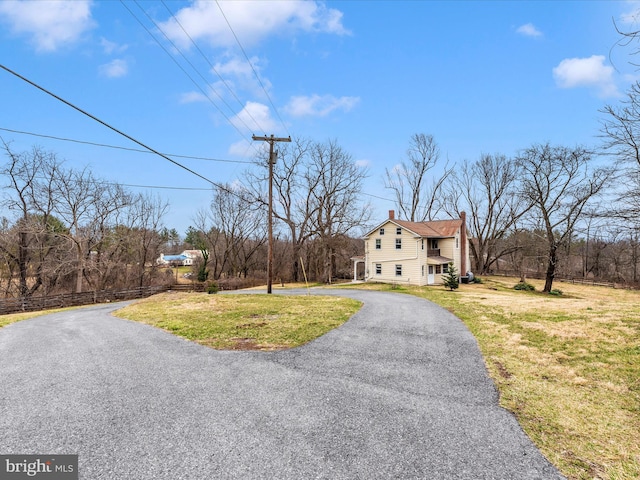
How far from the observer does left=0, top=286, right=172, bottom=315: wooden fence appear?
22.5m

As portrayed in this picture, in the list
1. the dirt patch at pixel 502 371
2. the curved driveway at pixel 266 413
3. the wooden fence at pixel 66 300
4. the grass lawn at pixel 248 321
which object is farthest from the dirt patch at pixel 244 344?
the wooden fence at pixel 66 300

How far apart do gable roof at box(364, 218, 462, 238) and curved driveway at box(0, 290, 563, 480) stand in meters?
23.5

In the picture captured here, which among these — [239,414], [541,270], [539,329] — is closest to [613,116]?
[539,329]

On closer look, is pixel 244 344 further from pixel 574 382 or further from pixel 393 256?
pixel 393 256

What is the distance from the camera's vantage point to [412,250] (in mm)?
30062

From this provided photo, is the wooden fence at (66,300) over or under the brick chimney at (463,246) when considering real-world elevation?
under

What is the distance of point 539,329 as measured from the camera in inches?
380

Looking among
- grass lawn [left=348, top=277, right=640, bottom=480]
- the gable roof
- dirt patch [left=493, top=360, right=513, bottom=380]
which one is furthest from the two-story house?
dirt patch [left=493, top=360, right=513, bottom=380]

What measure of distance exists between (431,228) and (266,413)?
105ft

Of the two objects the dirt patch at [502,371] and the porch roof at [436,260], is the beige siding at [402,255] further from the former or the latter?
the dirt patch at [502,371]

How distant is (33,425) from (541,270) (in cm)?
5899

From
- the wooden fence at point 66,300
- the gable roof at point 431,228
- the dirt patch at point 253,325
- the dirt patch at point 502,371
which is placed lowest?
the wooden fence at point 66,300

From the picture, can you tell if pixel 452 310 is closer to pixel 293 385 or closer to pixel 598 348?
pixel 598 348

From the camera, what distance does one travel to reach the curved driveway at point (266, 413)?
139 inches
